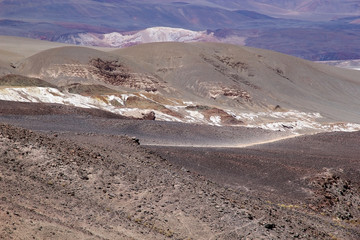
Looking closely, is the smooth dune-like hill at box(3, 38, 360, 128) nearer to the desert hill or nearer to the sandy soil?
the desert hill

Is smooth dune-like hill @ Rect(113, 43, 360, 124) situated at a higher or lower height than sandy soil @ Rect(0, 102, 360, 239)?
lower

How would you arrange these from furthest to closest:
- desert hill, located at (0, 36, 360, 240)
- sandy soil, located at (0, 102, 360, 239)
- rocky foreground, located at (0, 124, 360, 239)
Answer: desert hill, located at (0, 36, 360, 240) < sandy soil, located at (0, 102, 360, 239) < rocky foreground, located at (0, 124, 360, 239)

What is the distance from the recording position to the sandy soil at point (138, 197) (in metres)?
10.5

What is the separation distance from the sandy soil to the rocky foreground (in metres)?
0.02

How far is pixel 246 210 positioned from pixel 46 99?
29.2 metres

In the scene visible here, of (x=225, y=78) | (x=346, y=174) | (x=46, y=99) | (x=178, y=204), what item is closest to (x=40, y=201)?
(x=178, y=204)

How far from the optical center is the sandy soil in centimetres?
1048

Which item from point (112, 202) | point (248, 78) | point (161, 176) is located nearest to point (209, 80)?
point (248, 78)

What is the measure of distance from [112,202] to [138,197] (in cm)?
61

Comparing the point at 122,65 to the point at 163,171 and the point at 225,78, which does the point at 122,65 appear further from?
the point at 163,171

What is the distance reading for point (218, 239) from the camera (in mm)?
11320

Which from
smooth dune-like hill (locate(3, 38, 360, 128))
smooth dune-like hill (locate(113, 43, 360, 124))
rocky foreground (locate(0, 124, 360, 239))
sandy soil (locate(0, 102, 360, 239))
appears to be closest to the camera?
rocky foreground (locate(0, 124, 360, 239))

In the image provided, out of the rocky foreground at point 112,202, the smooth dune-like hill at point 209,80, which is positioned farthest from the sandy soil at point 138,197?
the smooth dune-like hill at point 209,80

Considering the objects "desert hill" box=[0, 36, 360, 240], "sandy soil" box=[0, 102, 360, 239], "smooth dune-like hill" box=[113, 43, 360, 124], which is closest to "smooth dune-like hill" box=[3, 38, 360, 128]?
"smooth dune-like hill" box=[113, 43, 360, 124]
